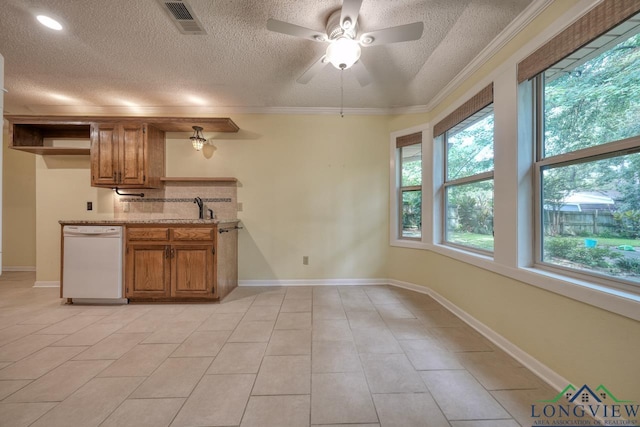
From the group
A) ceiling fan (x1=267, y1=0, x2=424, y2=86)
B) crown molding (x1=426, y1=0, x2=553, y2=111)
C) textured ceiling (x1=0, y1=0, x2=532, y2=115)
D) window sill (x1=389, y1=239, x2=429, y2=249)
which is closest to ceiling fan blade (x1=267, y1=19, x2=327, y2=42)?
ceiling fan (x1=267, y1=0, x2=424, y2=86)

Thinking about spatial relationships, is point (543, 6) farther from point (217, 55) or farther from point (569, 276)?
point (217, 55)

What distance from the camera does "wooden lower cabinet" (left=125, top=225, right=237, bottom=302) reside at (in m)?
2.80

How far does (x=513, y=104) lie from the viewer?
186 cm

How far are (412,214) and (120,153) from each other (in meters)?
3.89

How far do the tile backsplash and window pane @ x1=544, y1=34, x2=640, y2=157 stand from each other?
11.1 feet

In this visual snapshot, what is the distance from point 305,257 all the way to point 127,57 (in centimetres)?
292

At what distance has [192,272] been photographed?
2.81 m

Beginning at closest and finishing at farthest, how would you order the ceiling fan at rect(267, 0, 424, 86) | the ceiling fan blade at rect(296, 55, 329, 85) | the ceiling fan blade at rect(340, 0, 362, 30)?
the ceiling fan blade at rect(340, 0, 362, 30)
the ceiling fan at rect(267, 0, 424, 86)
the ceiling fan blade at rect(296, 55, 329, 85)

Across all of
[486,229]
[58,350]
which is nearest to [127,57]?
[58,350]

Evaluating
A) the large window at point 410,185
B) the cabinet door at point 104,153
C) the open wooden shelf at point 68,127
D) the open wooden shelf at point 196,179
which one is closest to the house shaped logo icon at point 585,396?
the large window at point 410,185

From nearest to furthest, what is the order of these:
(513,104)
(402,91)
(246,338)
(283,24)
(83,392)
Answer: (83,392) < (283,24) < (513,104) < (246,338) < (402,91)

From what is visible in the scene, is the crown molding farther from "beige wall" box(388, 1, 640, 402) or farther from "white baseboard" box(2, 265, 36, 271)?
"white baseboard" box(2, 265, 36, 271)

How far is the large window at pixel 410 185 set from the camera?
3.34m

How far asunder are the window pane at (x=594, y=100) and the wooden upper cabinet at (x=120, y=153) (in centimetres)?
406
